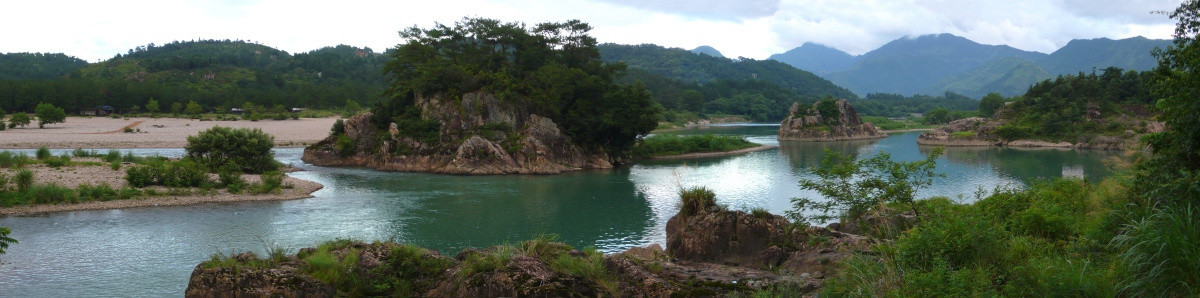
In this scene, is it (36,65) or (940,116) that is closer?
(940,116)

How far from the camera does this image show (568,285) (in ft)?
41.5

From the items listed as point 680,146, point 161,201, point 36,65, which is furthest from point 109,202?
point 36,65

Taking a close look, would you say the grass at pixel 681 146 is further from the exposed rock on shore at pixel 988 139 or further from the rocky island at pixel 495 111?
the exposed rock on shore at pixel 988 139

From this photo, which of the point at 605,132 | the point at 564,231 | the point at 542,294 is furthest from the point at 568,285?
the point at 605,132

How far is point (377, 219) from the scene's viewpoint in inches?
1158

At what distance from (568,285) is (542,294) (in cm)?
50

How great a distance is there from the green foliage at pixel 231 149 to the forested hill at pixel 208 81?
67.9ft

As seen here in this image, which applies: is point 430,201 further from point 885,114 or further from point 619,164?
point 885,114

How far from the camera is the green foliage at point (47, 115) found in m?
74.2

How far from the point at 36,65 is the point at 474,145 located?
14351 centimetres

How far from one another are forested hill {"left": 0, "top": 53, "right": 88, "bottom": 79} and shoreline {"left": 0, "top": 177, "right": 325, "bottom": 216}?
410 feet

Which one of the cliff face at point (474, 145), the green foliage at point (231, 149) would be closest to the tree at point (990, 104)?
the cliff face at point (474, 145)

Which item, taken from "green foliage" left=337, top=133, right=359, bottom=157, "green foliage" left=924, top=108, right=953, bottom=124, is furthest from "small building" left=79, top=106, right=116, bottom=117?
"green foliage" left=924, top=108, right=953, bottom=124

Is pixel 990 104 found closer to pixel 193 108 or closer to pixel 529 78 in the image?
pixel 529 78
